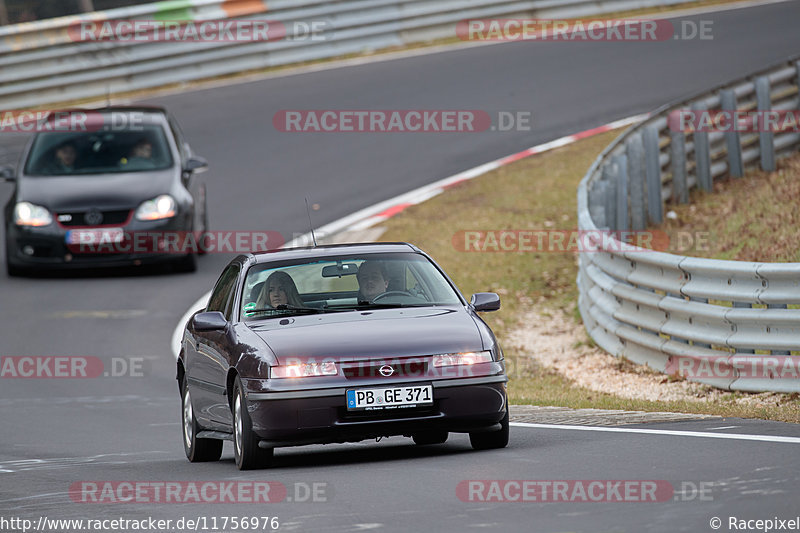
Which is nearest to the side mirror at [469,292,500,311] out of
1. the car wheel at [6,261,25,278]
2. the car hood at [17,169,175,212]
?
the car hood at [17,169,175,212]

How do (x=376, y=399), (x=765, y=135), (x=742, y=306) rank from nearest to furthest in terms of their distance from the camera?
(x=376, y=399), (x=742, y=306), (x=765, y=135)

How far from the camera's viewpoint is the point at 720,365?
1242 cm

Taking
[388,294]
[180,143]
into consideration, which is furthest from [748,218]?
[388,294]

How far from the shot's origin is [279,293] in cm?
1019

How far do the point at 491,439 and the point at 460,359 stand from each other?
2.27 ft

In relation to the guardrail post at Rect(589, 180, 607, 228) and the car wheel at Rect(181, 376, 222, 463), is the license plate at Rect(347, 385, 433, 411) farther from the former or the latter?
the guardrail post at Rect(589, 180, 607, 228)

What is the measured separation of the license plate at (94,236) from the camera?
19547 millimetres

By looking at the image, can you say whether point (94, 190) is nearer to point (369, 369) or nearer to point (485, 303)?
point (485, 303)

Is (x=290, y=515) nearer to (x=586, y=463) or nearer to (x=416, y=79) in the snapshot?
(x=586, y=463)

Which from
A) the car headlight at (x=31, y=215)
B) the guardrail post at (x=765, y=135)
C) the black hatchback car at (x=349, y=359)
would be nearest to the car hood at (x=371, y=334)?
the black hatchback car at (x=349, y=359)

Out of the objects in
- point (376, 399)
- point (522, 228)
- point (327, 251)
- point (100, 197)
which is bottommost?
point (522, 228)

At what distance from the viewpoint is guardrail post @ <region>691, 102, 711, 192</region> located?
20.1m

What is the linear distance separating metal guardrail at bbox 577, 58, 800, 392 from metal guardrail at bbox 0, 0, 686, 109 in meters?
11.1

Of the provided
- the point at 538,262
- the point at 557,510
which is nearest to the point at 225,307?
the point at 557,510
